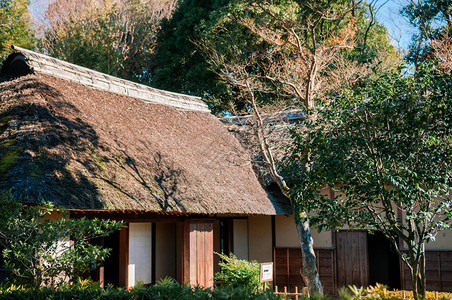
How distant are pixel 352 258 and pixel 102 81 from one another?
6.90 meters

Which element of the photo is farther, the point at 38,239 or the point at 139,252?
the point at 139,252

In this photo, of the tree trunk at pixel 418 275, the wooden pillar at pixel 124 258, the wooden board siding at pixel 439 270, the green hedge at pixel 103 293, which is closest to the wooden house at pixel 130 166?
the wooden pillar at pixel 124 258

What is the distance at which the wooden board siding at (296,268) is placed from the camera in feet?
34.8

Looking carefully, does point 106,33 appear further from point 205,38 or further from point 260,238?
point 260,238

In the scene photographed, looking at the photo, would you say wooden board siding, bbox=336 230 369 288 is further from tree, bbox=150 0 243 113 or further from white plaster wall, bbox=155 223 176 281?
tree, bbox=150 0 243 113

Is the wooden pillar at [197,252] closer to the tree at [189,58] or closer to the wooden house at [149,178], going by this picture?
the wooden house at [149,178]

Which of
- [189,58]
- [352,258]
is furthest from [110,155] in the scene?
[189,58]

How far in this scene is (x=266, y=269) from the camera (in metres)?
7.73

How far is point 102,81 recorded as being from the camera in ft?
32.6

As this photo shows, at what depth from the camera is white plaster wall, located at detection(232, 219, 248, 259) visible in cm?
1152

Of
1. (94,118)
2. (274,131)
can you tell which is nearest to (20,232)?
(94,118)

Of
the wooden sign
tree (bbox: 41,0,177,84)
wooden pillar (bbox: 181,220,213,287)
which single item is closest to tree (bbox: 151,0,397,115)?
tree (bbox: 41,0,177,84)

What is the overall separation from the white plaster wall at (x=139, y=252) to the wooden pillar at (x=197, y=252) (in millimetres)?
1003

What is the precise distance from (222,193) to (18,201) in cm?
424
